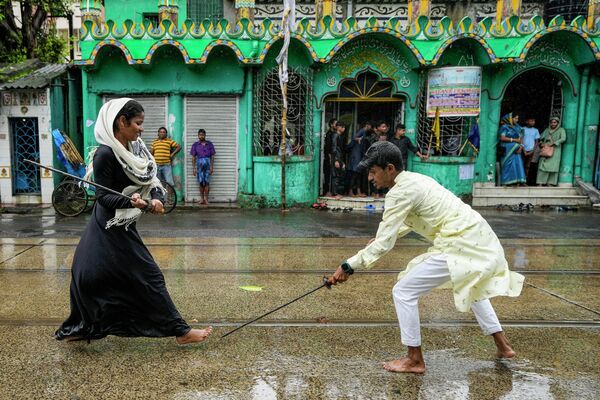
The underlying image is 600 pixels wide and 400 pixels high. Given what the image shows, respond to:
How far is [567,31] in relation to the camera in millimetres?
12148

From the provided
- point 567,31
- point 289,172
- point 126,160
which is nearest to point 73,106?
point 289,172

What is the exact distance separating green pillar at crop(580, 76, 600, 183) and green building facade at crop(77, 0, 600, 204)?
25 mm

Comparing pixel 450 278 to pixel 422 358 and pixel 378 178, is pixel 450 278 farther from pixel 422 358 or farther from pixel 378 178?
pixel 378 178

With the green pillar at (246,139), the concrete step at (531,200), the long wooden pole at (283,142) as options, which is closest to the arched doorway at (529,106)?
the concrete step at (531,200)

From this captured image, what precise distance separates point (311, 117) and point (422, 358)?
987 cm

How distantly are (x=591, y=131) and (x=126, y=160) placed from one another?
12.9m

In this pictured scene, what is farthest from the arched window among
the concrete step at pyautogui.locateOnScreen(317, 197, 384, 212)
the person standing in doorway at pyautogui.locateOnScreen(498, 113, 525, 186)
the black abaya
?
the black abaya

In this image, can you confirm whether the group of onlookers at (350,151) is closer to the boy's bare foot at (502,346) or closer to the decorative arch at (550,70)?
the decorative arch at (550,70)

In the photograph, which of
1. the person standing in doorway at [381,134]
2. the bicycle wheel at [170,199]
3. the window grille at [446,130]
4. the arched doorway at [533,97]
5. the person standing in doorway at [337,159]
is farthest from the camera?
the arched doorway at [533,97]

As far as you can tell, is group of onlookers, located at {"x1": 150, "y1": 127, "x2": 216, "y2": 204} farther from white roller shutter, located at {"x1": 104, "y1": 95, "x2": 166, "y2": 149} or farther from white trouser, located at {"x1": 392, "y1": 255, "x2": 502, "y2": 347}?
white trouser, located at {"x1": 392, "y1": 255, "x2": 502, "y2": 347}

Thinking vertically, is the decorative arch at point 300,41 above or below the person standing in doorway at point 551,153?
above

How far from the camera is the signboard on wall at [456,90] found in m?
12.1

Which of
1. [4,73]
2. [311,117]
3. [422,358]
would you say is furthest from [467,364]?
[4,73]

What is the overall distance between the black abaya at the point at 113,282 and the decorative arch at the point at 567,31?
10840 millimetres
